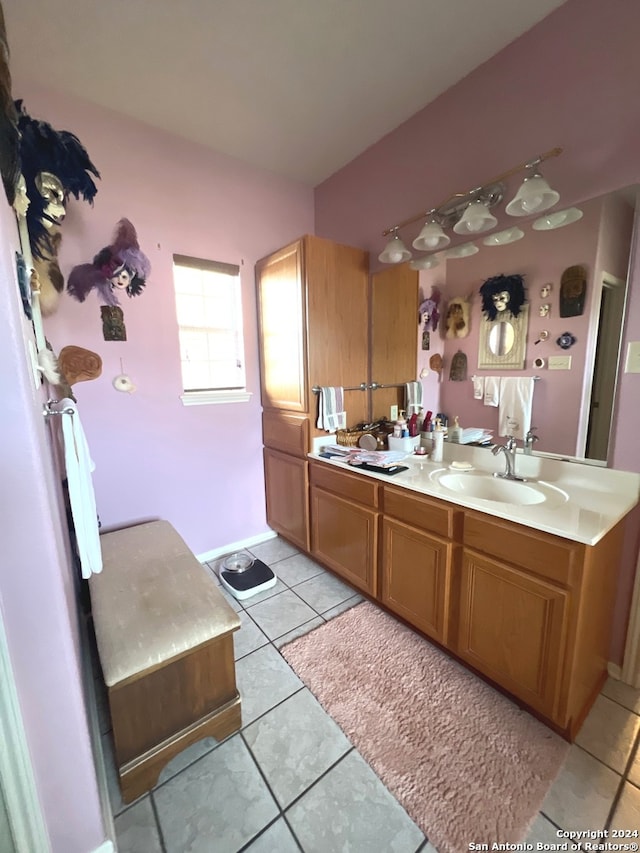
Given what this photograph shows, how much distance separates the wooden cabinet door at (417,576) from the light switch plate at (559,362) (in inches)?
38.8

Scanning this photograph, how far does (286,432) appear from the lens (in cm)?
247

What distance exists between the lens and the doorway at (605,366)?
142 cm

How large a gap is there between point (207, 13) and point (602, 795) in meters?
3.27

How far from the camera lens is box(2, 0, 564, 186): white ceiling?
1399mm

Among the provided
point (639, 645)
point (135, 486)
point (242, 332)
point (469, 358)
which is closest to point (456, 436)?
point (469, 358)

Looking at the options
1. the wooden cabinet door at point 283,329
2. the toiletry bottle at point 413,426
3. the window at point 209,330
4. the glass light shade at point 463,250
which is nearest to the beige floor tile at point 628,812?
the toiletry bottle at point 413,426

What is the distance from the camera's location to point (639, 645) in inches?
58.4

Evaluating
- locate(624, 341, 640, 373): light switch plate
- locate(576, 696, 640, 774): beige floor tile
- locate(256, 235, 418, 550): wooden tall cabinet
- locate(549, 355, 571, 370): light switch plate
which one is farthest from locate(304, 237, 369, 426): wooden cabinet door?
locate(576, 696, 640, 774): beige floor tile

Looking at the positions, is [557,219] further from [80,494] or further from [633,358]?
[80,494]

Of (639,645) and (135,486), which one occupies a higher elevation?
(135,486)

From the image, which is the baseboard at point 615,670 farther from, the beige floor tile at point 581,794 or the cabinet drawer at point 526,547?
the cabinet drawer at point 526,547

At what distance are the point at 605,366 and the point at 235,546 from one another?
8.43 ft

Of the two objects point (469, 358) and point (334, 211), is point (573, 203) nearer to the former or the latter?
point (469, 358)

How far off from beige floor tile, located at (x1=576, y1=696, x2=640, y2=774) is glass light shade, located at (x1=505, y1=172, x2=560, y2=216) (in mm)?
2122
